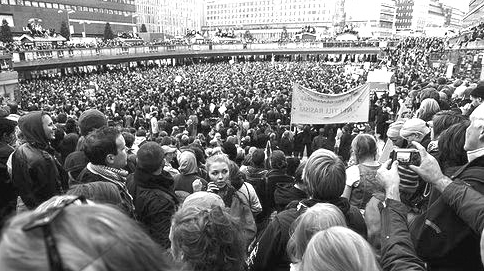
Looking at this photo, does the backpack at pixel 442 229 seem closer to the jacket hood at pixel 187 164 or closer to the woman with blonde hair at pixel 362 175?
the woman with blonde hair at pixel 362 175

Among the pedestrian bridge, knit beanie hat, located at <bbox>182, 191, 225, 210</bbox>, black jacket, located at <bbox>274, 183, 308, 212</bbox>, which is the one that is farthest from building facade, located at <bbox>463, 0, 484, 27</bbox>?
knit beanie hat, located at <bbox>182, 191, 225, 210</bbox>

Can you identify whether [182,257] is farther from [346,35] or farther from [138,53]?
[346,35]

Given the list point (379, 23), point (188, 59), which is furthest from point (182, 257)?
point (379, 23)

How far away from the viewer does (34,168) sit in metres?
3.76

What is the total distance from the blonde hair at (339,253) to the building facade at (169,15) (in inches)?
4402

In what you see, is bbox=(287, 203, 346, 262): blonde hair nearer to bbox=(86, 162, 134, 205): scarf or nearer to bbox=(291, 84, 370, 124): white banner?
bbox=(86, 162, 134, 205): scarf

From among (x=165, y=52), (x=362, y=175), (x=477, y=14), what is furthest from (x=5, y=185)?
(x=477, y=14)

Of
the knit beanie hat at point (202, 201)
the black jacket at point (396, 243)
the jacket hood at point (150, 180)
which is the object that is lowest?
the jacket hood at point (150, 180)

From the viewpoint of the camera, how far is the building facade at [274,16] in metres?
130

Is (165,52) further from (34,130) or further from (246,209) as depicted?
(246,209)

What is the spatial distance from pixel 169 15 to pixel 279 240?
12879cm

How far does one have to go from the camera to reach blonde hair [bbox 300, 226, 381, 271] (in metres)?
1.55

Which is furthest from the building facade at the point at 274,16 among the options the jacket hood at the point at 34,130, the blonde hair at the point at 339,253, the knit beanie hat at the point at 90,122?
the blonde hair at the point at 339,253

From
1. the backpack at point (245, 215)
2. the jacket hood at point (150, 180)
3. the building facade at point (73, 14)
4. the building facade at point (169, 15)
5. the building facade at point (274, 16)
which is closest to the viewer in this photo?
the jacket hood at point (150, 180)
